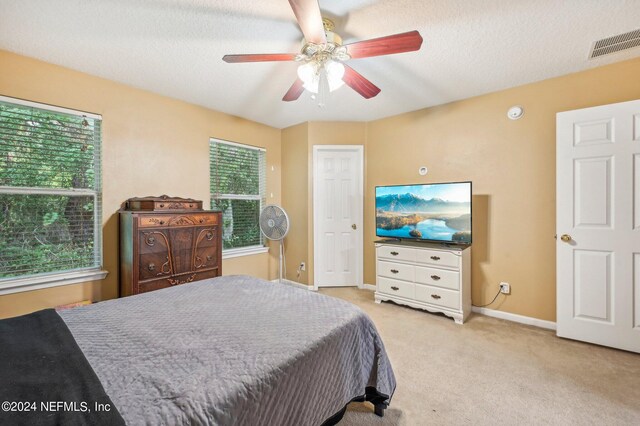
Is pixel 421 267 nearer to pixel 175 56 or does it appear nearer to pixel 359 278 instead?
pixel 359 278

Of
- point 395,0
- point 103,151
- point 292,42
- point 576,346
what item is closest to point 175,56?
point 292,42

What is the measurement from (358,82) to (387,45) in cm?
54

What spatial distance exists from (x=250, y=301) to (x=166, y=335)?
19.9 inches

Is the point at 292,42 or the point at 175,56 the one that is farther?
the point at 175,56

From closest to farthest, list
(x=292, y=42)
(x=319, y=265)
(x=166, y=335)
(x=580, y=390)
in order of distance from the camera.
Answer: (x=166, y=335) → (x=580, y=390) → (x=292, y=42) → (x=319, y=265)

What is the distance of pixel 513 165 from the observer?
9.84 ft

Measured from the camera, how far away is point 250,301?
1652 millimetres

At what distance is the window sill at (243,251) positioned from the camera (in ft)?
12.3

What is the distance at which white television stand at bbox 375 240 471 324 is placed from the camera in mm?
2949

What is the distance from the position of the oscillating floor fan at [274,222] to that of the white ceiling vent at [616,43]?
3.40 meters

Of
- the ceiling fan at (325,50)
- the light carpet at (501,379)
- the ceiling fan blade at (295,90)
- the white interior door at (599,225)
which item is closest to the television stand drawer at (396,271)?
the light carpet at (501,379)

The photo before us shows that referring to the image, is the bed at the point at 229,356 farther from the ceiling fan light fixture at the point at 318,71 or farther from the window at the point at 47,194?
the ceiling fan light fixture at the point at 318,71

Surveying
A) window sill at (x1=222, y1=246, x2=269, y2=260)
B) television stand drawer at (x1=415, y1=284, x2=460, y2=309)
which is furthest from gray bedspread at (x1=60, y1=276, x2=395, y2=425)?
window sill at (x1=222, y1=246, x2=269, y2=260)

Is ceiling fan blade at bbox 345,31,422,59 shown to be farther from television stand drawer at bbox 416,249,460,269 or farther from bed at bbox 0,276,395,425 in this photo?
television stand drawer at bbox 416,249,460,269
